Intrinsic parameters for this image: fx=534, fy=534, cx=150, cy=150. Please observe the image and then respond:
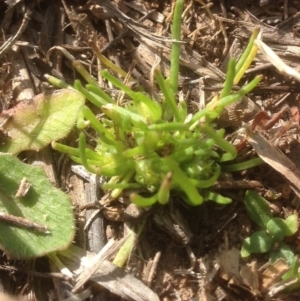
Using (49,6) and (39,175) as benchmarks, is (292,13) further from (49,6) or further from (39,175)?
(39,175)

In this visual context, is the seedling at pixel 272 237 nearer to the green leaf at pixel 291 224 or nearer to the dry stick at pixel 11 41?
the green leaf at pixel 291 224

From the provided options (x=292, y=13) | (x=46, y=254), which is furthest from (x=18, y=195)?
(x=292, y=13)

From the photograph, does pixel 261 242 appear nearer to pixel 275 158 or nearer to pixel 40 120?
pixel 275 158

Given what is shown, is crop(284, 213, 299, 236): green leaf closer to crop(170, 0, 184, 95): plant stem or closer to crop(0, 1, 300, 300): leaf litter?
crop(0, 1, 300, 300): leaf litter

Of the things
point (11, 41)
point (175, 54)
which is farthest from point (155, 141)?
point (11, 41)

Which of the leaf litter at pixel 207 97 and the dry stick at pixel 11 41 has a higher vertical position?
the dry stick at pixel 11 41

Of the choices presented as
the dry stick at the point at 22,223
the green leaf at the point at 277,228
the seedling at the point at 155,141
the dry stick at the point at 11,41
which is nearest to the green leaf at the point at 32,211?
the dry stick at the point at 22,223

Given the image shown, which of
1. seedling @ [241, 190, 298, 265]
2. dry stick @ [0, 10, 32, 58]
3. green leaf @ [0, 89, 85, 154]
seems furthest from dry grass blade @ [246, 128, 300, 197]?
dry stick @ [0, 10, 32, 58]

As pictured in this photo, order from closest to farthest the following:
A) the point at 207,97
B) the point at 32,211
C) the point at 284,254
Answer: the point at 284,254 < the point at 32,211 < the point at 207,97
